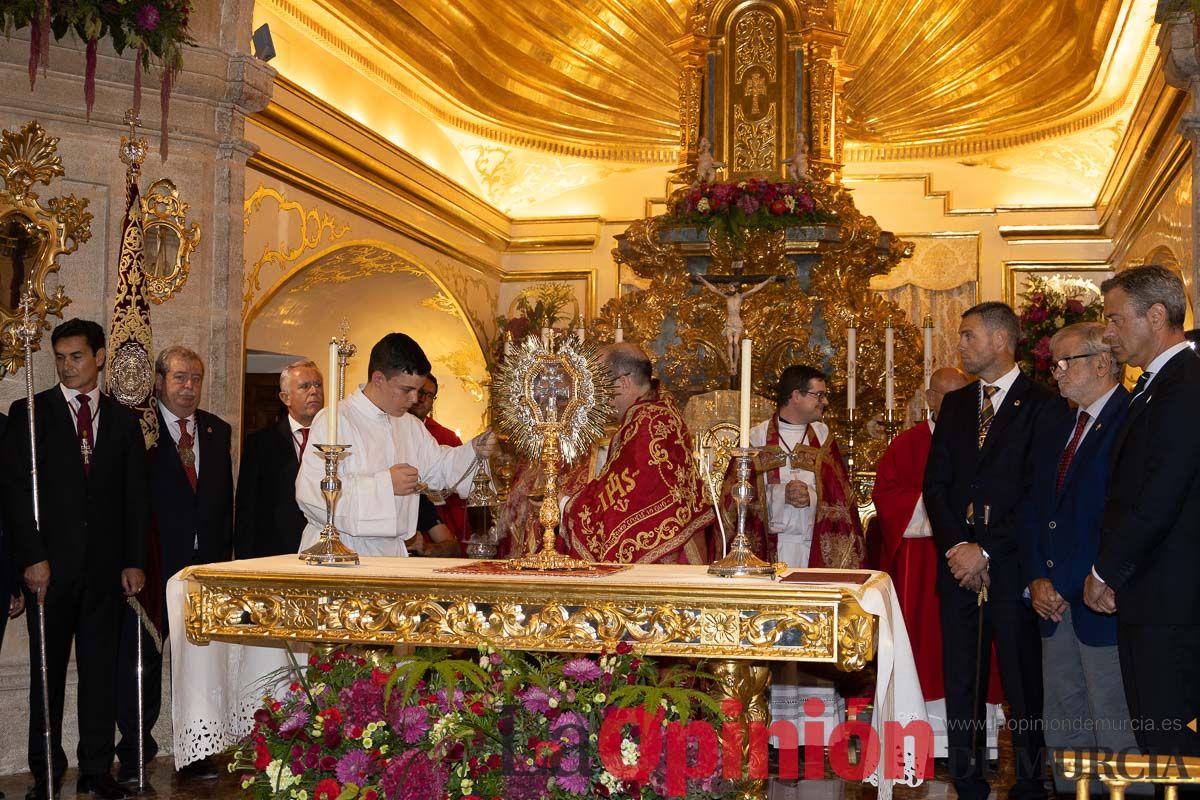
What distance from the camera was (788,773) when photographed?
496 centimetres

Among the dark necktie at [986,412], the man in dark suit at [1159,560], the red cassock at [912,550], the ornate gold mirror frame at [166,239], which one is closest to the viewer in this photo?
the man in dark suit at [1159,560]

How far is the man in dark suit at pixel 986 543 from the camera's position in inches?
186

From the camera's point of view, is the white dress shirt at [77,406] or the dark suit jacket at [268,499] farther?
the dark suit jacket at [268,499]

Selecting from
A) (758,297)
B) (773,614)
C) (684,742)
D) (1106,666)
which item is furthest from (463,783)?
(758,297)

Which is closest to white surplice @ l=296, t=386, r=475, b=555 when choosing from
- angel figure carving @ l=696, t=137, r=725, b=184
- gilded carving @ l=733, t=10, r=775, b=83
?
angel figure carving @ l=696, t=137, r=725, b=184

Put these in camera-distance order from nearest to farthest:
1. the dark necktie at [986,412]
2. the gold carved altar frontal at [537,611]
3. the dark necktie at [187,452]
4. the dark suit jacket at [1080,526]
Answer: the gold carved altar frontal at [537,611] < the dark suit jacket at [1080,526] < the dark necktie at [986,412] < the dark necktie at [187,452]

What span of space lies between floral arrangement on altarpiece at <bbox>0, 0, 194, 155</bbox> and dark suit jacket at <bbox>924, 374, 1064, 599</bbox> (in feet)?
12.2

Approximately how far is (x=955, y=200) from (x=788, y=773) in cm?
898

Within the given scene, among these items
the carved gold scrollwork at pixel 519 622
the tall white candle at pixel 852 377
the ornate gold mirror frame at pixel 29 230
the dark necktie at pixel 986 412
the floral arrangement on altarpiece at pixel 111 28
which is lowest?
the carved gold scrollwork at pixel 519 622

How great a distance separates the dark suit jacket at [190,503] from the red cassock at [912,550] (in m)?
2.98

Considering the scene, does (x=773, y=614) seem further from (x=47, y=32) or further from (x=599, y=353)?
(x=47, y=32)

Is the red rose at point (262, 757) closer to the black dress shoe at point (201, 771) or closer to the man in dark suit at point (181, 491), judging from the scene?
the black dress shoe at point (201, 771)

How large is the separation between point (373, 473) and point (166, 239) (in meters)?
2.37

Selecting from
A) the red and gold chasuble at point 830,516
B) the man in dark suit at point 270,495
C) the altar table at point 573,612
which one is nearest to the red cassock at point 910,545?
the red and gold chasuble at point 830,516
